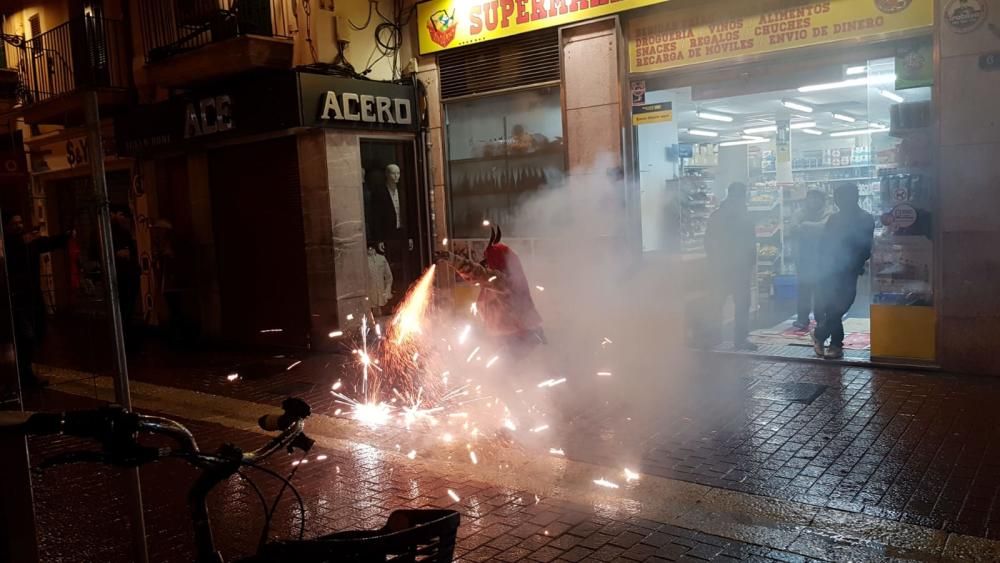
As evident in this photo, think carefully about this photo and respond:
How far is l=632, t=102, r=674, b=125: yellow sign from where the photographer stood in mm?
8898

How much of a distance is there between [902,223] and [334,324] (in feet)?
21.9

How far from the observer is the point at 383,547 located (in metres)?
1.99

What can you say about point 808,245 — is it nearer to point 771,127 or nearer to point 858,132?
point 858,132

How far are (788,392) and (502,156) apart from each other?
4.82 meters

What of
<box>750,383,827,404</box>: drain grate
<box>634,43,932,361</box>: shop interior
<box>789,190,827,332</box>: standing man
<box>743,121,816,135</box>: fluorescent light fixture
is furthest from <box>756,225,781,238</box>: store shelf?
<box>750,383,827,404</box>: drain grate

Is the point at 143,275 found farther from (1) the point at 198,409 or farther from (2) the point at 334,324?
(1) the point at 198,409

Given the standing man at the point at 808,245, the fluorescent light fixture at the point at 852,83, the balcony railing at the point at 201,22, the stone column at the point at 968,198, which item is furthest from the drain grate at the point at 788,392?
the balcony railing at the point at 201,22

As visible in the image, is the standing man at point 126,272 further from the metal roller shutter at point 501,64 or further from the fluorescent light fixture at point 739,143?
the fluorescent light fixture at point 739,143

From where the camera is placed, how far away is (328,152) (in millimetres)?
10188

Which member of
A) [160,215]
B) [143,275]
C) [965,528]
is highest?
[160,215]

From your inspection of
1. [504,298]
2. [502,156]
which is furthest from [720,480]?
[502,156]

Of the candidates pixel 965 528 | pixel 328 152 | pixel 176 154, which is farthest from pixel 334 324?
pixel 965 528

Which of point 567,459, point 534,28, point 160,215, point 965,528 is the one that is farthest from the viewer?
point 160,215

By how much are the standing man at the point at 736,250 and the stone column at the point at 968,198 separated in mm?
2065
